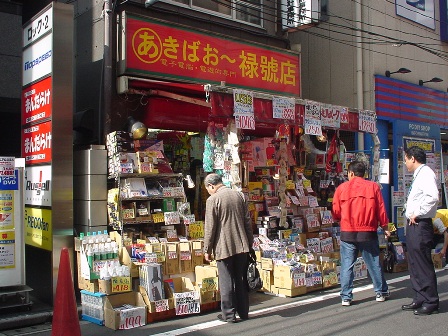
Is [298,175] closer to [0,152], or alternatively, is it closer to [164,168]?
[164,168]

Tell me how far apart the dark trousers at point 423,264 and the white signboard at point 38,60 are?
5.20 metres

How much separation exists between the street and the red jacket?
109 centimetres

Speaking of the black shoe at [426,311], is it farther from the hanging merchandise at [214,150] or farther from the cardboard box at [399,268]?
the hanging merchandise at [214,150]

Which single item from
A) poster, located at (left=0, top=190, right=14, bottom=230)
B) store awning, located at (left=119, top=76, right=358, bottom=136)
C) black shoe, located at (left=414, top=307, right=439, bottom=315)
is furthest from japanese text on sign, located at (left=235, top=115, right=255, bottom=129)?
black shoe, located at (left=414, top=307, right=439, bottom=315)

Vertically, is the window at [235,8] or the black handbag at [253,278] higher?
the window at [235,8]

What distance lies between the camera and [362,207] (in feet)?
22.2

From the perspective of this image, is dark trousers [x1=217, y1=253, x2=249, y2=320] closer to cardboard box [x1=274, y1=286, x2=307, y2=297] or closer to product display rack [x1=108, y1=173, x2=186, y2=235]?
cardboard box [x1=274, y1=286, x2=307, y2=297]

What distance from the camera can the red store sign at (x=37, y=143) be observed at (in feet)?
22.7

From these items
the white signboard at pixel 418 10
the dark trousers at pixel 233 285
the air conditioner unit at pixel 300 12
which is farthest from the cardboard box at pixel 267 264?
the white signboard at pixel 418 10

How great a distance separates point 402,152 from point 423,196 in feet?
25.3

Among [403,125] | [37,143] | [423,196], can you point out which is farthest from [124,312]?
[403,125]

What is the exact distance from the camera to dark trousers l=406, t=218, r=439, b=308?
623cm

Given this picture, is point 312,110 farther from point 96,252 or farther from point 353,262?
point 96,252

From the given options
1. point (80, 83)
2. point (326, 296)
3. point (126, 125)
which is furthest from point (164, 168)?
point (326, 296)
